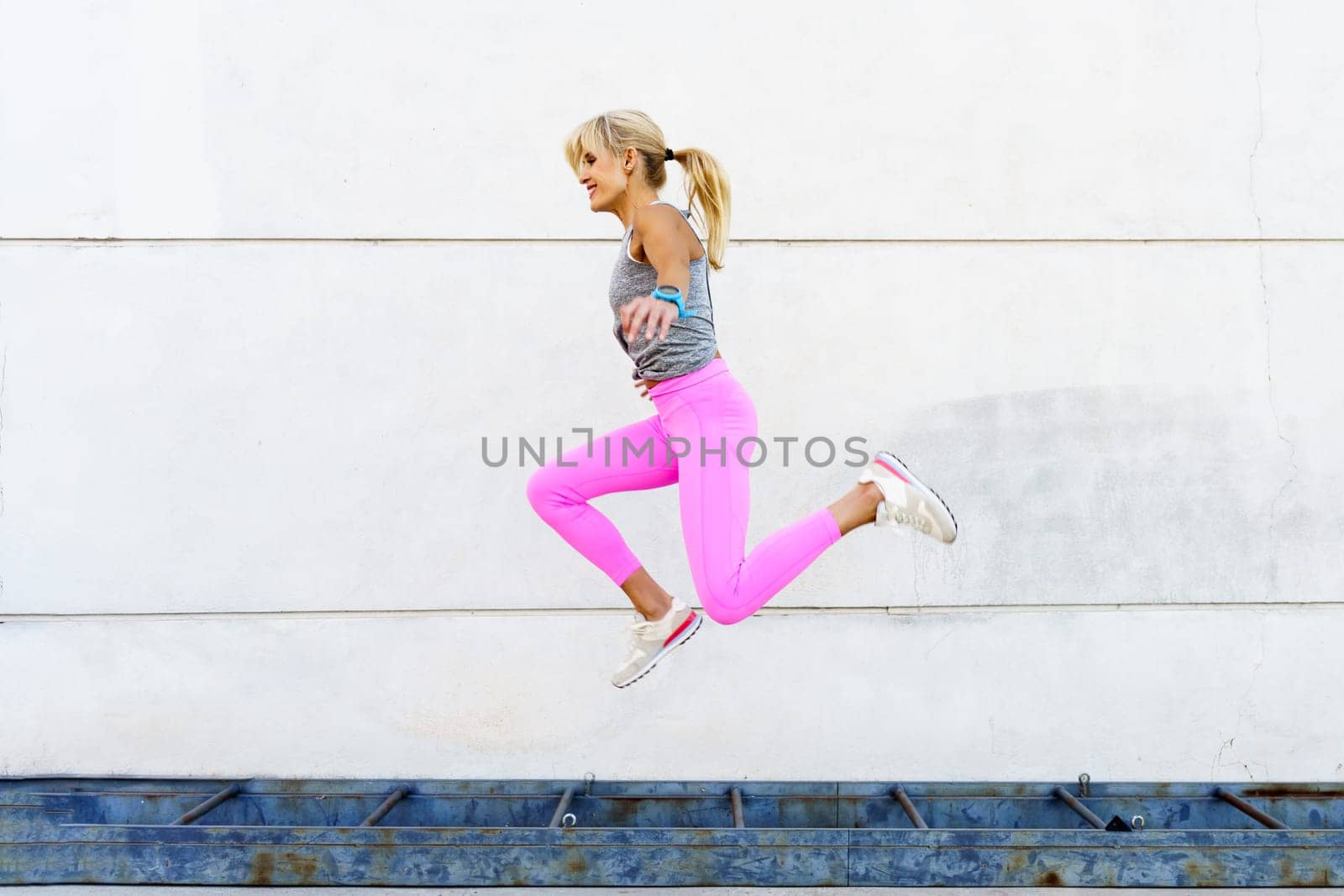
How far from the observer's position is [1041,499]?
3.96 m

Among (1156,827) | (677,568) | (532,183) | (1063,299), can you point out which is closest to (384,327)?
(532,183)

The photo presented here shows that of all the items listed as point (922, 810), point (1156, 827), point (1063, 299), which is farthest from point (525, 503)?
point (1156, 827)

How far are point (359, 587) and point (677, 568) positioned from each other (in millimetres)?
1347

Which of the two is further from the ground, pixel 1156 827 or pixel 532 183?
pixel 532 183

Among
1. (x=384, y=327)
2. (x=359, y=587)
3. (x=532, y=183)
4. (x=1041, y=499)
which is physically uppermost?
(x=532, y=183)

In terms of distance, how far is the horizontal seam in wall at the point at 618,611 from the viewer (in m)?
3.91

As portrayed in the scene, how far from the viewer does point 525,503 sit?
3930 mm

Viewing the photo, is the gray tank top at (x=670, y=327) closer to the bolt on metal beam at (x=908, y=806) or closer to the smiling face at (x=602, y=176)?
the smiling face at (x=602, y=176)

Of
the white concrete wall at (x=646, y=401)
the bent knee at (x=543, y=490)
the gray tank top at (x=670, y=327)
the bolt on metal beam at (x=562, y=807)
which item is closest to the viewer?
the gray tank top at (x=670, y=327)

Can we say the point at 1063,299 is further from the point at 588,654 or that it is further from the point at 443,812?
the point at 443,812

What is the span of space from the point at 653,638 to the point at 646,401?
46.8 inches

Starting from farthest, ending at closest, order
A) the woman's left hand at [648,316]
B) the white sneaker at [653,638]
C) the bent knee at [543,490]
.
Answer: the white sneaker at [653,638], the bent knee at [543,490], the woman's left hand at [648,316]

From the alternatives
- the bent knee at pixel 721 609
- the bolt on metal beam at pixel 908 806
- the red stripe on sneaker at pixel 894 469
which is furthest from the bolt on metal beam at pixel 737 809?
the red stripe on sneaker at pixel 894 469

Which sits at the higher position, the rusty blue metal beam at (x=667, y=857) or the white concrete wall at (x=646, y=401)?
the white concrete wall at (x=646, y=401)
